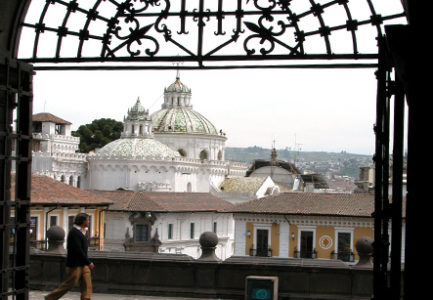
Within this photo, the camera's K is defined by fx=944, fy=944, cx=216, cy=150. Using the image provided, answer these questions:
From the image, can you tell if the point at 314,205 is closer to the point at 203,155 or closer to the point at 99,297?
the point at 99,297

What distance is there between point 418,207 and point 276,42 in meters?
2.65

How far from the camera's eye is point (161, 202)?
72.0 metres

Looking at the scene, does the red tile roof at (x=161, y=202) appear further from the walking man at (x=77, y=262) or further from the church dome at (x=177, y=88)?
the walking man at (x=77, y=262)

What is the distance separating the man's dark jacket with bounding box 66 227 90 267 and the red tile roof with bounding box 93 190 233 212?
188 feet

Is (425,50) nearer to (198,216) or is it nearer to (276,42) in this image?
(276,42)

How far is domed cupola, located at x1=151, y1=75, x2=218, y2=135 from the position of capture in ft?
346

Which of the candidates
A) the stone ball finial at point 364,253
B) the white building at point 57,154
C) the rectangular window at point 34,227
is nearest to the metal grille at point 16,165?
the stone ball finial at point 364,253

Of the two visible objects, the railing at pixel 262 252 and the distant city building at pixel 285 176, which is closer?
the railing at pixel 262 252

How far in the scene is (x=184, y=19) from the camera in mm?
7047

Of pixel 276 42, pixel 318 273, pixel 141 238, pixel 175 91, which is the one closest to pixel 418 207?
pixel 276 42

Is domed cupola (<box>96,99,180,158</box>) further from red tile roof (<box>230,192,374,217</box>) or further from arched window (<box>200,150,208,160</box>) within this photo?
red tile roof (<box>230,192,374,217</box>)

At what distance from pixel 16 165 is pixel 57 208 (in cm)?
3886

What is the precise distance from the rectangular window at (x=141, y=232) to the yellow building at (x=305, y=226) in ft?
69.1

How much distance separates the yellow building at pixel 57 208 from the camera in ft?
142
